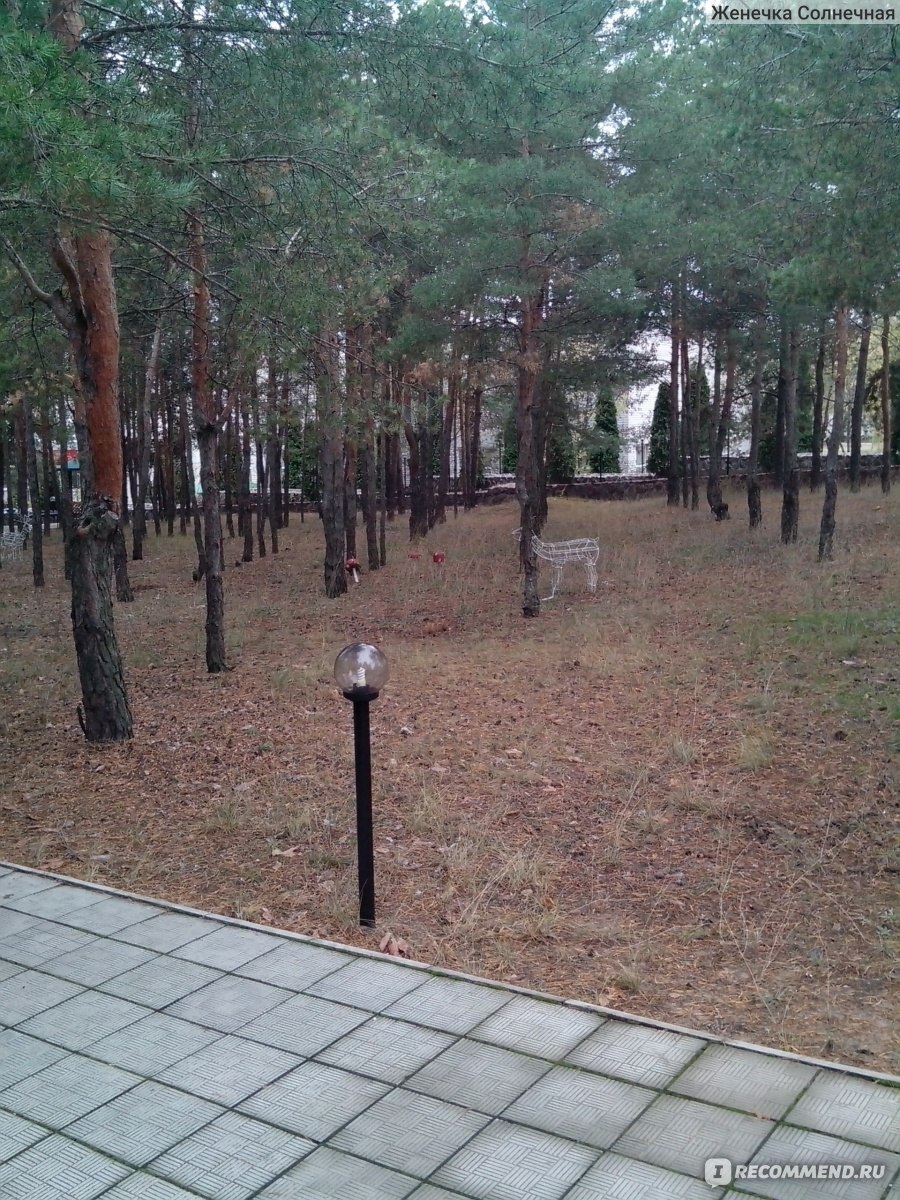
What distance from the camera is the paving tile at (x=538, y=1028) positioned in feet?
10.6

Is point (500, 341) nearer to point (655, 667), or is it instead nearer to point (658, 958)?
point (655, 667)

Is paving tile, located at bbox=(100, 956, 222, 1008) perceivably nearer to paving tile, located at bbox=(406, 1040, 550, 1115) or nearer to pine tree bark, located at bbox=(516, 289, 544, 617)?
paving tile, located at bbox=(406, 1040, 550, 1115)

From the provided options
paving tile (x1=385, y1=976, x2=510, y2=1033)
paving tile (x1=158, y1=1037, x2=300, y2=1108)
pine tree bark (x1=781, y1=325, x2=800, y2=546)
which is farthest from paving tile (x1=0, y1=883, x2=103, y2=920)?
pine tree bark (x1=781, y1=325, x2=800, y2=546)

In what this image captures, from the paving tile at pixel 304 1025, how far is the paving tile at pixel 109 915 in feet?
3.74

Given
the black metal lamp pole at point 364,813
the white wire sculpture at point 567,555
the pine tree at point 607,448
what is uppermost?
the pine tree at point 607,448

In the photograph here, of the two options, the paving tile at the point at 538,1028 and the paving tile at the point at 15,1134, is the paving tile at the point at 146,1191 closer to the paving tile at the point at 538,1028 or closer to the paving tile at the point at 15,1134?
the paving tile at the point at 15,1134

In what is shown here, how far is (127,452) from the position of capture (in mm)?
29141

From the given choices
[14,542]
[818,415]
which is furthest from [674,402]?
[14,542]

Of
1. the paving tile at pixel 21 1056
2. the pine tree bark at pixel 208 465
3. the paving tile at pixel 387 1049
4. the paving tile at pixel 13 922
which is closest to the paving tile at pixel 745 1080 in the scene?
the paving tile at pixel 387 1049

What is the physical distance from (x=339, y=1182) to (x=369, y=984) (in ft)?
3.91

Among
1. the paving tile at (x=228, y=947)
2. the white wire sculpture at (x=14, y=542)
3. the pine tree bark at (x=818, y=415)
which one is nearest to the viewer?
the paving tile at (x=228, y=947)

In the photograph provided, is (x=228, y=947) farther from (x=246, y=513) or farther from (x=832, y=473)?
(x=246, y=513)

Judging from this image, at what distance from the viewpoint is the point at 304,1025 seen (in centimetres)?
341

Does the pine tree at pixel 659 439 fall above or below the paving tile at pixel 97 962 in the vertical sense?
above
